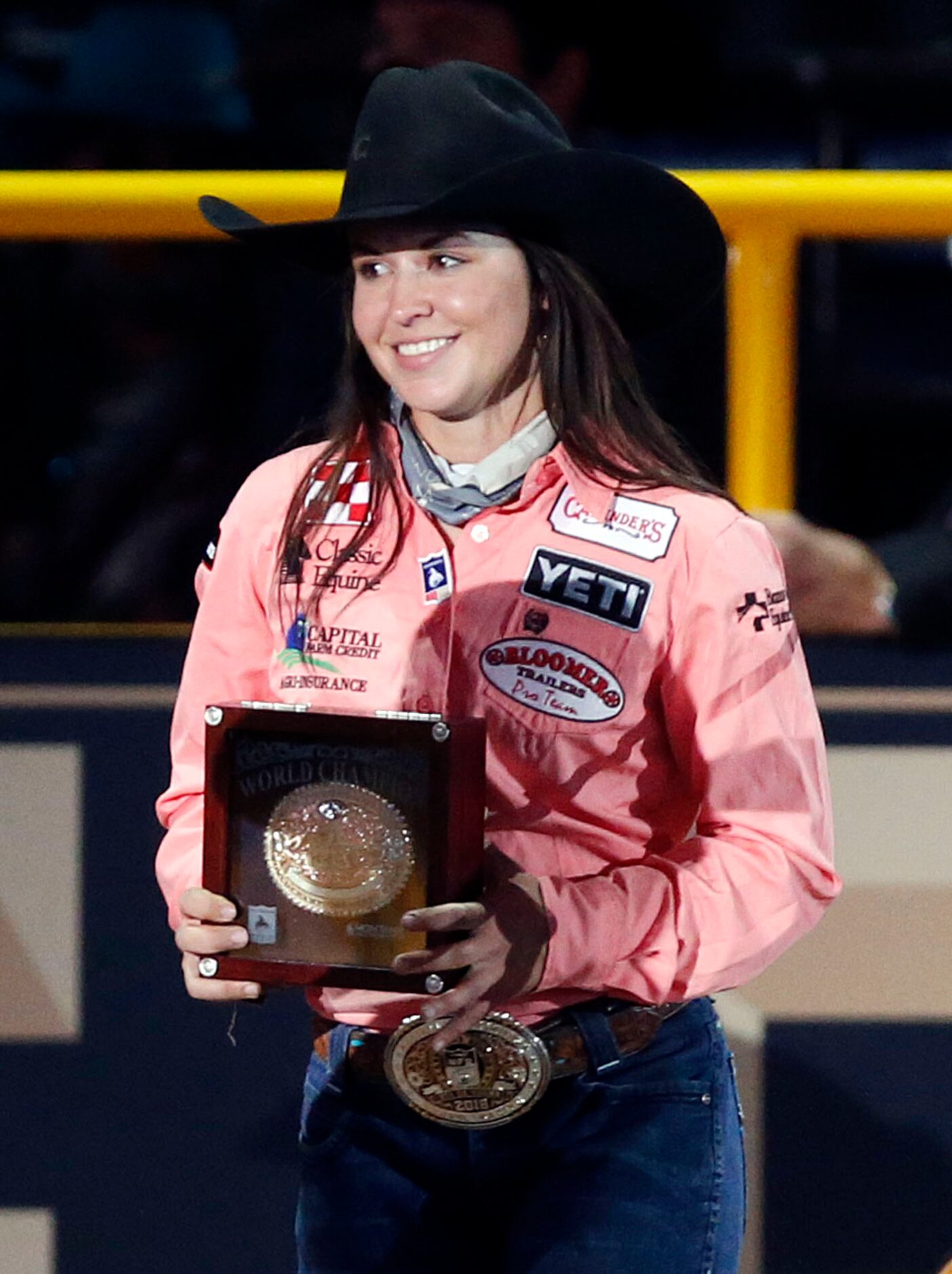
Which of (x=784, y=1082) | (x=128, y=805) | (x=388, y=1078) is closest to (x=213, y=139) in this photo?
(x=128, y=805)

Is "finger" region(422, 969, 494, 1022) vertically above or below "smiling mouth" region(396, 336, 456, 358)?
below

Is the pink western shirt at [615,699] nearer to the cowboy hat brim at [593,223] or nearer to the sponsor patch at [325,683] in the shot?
the sponsor patch at [325,683]

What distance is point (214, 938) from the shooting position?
1421mm

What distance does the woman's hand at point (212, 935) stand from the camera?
1420 mm

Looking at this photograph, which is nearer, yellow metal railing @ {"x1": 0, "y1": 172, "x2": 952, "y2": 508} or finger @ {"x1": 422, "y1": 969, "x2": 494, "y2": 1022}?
finger @ {"x1": 422, "y1": 969, "x2": 494, "y2": 1022}

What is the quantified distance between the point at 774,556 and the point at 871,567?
0.48 meters

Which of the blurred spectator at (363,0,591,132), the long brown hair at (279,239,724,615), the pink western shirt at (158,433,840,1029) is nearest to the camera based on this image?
the pink western shirt at (158,433,840,1029)

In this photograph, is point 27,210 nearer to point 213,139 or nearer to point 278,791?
point 278,791

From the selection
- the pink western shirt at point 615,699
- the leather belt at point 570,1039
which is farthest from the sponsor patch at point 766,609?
the leather belt at point 570,1039

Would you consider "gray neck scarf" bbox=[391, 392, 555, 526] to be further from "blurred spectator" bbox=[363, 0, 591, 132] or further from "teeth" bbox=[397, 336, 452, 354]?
"blurred spectator" bbox=[363, 0, 591, 132]

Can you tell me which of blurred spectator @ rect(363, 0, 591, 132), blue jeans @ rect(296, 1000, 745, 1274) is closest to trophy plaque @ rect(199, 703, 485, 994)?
blue jeans @ rect(296, 1000, 745, 1274)

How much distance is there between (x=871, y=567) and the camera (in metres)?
2.07

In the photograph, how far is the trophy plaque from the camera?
1372 mm

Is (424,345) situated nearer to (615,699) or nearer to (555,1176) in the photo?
(615,699)
